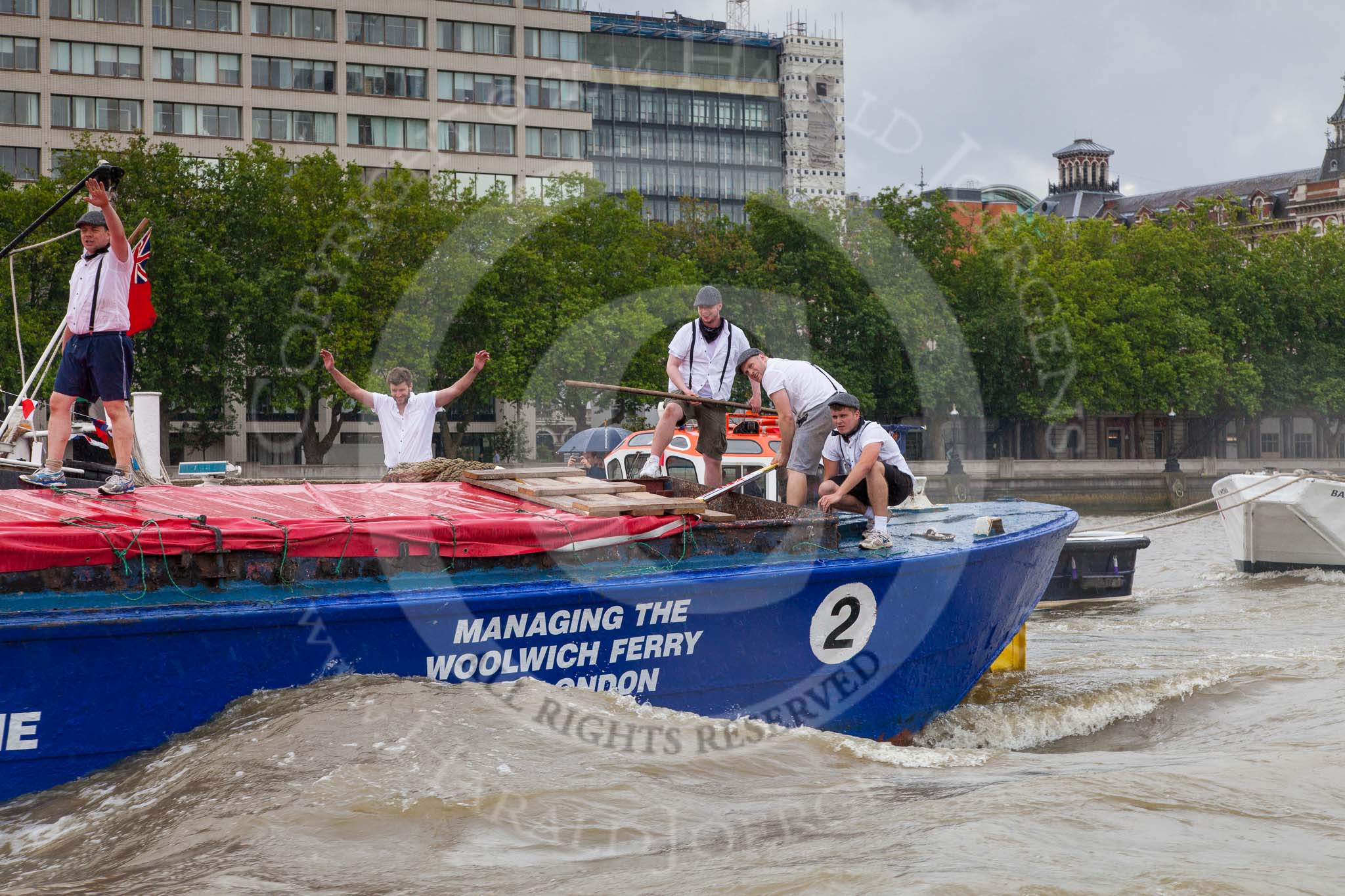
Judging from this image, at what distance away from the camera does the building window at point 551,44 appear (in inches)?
2260

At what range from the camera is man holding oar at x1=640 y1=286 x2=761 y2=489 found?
8.76 metres

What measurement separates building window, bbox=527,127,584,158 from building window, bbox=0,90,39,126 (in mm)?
20116

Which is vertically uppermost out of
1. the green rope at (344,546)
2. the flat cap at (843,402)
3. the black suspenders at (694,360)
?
the black suspenders at (694,360)

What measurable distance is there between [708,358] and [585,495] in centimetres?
188

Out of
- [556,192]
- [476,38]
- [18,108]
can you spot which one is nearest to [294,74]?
[476,38]

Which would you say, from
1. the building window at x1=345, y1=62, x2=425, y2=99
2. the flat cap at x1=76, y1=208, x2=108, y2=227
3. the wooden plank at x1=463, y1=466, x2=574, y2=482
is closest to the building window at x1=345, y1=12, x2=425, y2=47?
the building window at x1=345, y1=62, x2=425, y2=99

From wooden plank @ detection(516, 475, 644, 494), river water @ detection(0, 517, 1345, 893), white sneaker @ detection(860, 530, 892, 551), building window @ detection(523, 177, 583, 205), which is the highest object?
building window @ detection(523, 177, 583, 205)

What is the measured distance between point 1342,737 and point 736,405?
428cm

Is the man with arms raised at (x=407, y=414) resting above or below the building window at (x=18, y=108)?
below

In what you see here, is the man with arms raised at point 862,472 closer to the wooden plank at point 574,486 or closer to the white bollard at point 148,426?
the wooden plank at point 574,486

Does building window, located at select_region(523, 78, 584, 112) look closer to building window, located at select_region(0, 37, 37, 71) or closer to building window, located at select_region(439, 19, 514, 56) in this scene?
building window, located at select_region(439, 19, 514, 56)

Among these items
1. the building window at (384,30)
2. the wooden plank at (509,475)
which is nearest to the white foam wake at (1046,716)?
the wooden plank at (509,475)

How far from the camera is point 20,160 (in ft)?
165

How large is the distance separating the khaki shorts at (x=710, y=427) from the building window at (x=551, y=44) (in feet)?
170
